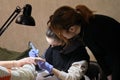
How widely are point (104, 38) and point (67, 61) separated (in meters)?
0.32

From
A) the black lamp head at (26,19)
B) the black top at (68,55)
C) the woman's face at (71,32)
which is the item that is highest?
the black lamp head at (26,19)

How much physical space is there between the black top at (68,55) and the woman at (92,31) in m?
0.04

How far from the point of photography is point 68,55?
1.75 metres

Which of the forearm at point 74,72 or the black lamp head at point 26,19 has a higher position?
the black lamp head at point 26,19

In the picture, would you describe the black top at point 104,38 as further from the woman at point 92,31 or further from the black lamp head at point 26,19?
the black lamp head at point 26,19

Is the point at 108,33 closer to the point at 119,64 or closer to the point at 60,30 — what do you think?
the point at 119,64

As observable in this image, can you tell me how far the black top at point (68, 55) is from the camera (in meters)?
1.70

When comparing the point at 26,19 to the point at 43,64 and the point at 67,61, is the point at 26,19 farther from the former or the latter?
the point at 67,61

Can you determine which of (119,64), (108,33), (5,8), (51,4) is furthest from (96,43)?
(5,8)

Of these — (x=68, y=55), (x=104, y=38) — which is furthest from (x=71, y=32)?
(x=104, y=38)

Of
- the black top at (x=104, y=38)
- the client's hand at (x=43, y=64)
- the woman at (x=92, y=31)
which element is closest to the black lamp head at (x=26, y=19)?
the woman at (x=92, y=31)

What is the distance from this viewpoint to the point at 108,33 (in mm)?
1824

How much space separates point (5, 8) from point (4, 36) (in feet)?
1.12

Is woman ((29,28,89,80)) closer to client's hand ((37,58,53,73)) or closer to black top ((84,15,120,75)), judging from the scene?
client's hand ((37,58,53,73))
